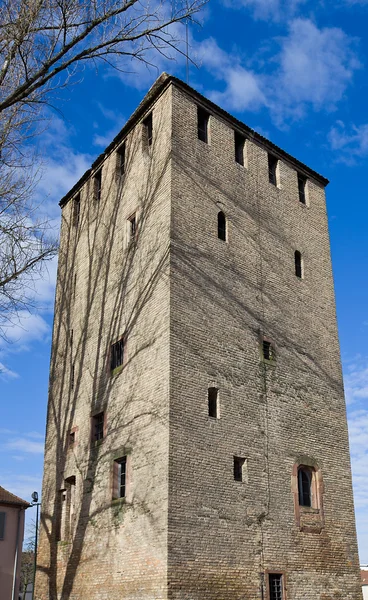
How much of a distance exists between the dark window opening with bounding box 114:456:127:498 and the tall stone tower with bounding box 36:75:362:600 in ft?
0.22

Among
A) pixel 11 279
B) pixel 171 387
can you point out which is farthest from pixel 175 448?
pixel 11 279

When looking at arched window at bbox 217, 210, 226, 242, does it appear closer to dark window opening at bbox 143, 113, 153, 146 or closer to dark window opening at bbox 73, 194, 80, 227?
dark window opening at bbox 143, 113, 153, 146

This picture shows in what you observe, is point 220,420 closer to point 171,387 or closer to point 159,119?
point 171,387

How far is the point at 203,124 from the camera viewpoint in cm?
2061

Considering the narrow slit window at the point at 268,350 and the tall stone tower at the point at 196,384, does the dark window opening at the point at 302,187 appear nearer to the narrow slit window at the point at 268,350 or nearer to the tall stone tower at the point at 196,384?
the tall stone tower at the point at 196,384

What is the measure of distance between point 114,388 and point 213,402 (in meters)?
3.26

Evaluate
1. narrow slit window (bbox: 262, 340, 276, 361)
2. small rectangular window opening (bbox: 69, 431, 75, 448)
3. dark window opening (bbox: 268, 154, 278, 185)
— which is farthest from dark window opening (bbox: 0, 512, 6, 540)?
dark window opening (bbox: 268, 154, 278, 185)

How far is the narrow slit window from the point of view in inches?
744

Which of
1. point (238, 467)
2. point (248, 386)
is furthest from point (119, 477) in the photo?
point (248, 386)

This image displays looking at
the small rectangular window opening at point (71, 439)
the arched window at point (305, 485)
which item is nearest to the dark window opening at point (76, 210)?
the small rectangular window opening at point (71, 439)

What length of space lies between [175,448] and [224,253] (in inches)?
251

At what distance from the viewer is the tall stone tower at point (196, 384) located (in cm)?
1552

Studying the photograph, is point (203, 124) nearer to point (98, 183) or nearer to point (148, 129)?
point (148, 129)

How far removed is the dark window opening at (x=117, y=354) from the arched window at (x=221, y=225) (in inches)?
173
